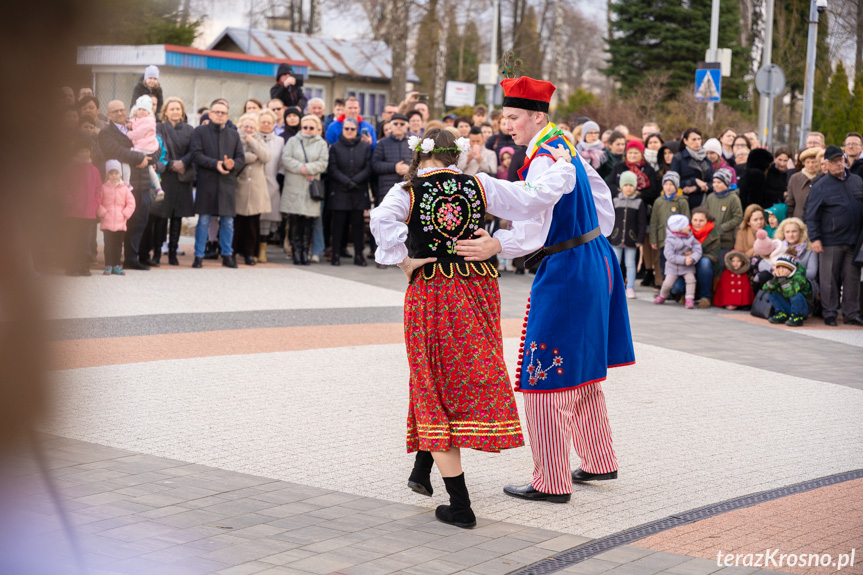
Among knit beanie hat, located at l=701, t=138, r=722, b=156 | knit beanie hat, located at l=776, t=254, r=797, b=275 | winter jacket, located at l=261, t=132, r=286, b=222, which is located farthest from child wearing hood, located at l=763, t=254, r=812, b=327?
winter jacket, located at l=261, t=132, r=286, b=222

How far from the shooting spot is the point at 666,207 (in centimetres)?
1389

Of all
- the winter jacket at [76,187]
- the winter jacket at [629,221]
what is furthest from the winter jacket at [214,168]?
the winter jacket at [76,187]

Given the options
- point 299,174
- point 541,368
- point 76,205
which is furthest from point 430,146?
point 299,174

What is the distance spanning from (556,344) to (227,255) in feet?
32.2

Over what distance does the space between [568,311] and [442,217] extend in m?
0.88

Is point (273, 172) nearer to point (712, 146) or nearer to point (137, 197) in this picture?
point (137, 197)

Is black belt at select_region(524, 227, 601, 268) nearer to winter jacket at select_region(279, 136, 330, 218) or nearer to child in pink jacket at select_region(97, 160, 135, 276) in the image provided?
child in pink jacket at select_region(97, 160, 135, 276)

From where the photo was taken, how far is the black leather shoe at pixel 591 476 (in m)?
5.63

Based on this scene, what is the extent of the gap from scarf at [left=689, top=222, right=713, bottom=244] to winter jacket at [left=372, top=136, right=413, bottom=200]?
4130 mm

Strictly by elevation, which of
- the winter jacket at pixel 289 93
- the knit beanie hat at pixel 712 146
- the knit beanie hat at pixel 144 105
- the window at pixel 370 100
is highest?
the window at pixel 370 100

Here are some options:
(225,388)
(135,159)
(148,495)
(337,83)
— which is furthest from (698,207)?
(337,83)

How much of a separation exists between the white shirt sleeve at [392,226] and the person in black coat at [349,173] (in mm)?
10036

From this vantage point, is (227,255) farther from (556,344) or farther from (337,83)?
(337,83)

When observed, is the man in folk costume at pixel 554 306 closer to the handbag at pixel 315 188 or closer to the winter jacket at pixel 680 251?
the winter jacket at pixel 680 251
